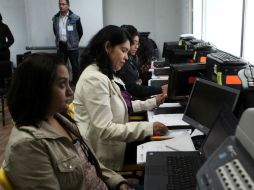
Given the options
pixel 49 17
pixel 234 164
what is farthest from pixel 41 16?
pixel 234 164

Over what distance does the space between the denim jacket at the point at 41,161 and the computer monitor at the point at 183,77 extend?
1256 millimetres

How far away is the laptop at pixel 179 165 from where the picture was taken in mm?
1306

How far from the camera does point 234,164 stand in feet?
2.22

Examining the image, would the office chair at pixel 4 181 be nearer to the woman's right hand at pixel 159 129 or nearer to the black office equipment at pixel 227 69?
the woman's right hand at pixel 159 129

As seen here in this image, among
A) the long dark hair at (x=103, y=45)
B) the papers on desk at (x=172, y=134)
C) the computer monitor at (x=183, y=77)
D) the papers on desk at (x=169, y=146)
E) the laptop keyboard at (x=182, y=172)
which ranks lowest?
the papers on desk at (x=172, y=134)

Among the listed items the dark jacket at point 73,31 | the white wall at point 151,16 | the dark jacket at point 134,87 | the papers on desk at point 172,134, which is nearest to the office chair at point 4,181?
the papers on desk at point 172,134

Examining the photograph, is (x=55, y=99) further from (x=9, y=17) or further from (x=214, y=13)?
(x=9, y=17)

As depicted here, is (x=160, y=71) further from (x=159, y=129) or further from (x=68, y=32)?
(x=68, y=32)

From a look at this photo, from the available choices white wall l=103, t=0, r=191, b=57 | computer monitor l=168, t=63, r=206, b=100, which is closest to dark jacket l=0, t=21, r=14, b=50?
white wall l=103, t=0, r=191, b=57

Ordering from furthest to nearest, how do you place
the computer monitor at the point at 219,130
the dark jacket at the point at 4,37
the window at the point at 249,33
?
the dark jacket at the point at 4,37 < the window at the point at 249,33 < the computer monitor at the point at 219,130

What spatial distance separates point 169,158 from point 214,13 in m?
2.97

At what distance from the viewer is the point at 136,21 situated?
278 inches

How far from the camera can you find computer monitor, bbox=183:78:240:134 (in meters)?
1.64

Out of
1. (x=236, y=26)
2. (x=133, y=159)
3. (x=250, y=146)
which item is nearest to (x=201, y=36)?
(x=236, y=26)
